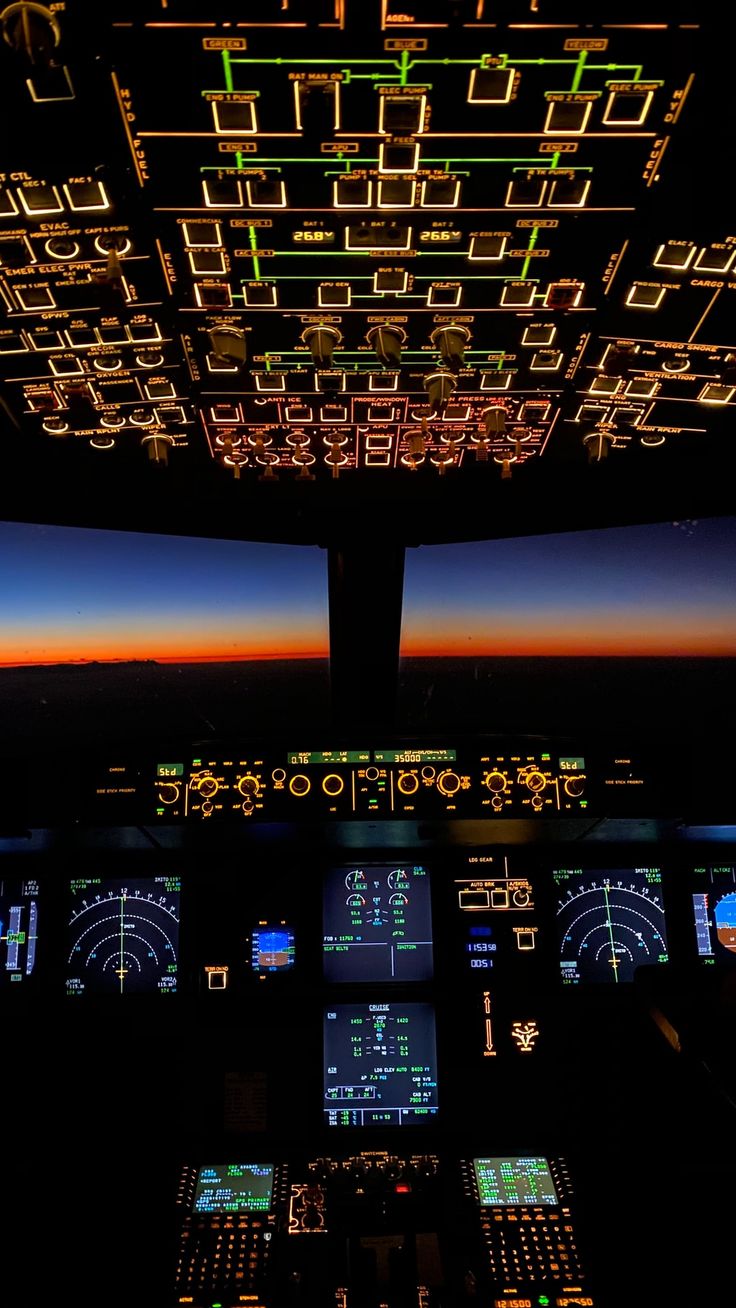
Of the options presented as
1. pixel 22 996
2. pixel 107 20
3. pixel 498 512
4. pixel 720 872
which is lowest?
pixel 22 996

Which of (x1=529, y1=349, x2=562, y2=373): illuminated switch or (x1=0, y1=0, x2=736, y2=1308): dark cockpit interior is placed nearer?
(x1=0, y1=0, x2=736, y2=1308): dark cockpit interior

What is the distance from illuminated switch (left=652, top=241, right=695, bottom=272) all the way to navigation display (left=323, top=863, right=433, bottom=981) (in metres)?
2.40

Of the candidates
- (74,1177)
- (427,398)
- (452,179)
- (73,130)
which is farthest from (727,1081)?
(74,1177)

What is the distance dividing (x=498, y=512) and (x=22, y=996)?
2377 millimetres

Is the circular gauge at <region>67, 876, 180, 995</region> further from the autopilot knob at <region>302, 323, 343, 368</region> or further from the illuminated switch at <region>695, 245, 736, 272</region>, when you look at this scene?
the illuminated switch at <region>695, 245, 736, 272</region>

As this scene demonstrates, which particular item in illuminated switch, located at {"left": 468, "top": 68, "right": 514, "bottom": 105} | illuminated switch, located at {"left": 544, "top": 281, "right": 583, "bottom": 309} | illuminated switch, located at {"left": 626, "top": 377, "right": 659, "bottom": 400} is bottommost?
illuminated switch, located at {"left": 468, "top": 68, "right": 514, "bottom": 105}

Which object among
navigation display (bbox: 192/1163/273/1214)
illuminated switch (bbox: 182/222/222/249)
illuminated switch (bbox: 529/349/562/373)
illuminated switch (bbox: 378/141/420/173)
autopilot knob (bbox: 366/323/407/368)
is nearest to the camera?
illuminated switch (bbox: 378/141/420/173)

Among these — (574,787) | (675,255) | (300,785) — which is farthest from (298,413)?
(574,787)

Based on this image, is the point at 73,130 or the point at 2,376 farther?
the point at 2,376

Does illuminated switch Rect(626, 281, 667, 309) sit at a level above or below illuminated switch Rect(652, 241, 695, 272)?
above

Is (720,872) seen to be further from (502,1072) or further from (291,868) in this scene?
(291,868)

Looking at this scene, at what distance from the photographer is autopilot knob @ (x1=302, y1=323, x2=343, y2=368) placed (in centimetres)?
Result: 176

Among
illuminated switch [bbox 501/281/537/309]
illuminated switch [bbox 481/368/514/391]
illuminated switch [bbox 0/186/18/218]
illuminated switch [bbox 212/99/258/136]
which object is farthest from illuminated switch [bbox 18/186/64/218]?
illuminated switch [bbox 481/368/514/391]

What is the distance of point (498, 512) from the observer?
2.64 meters
